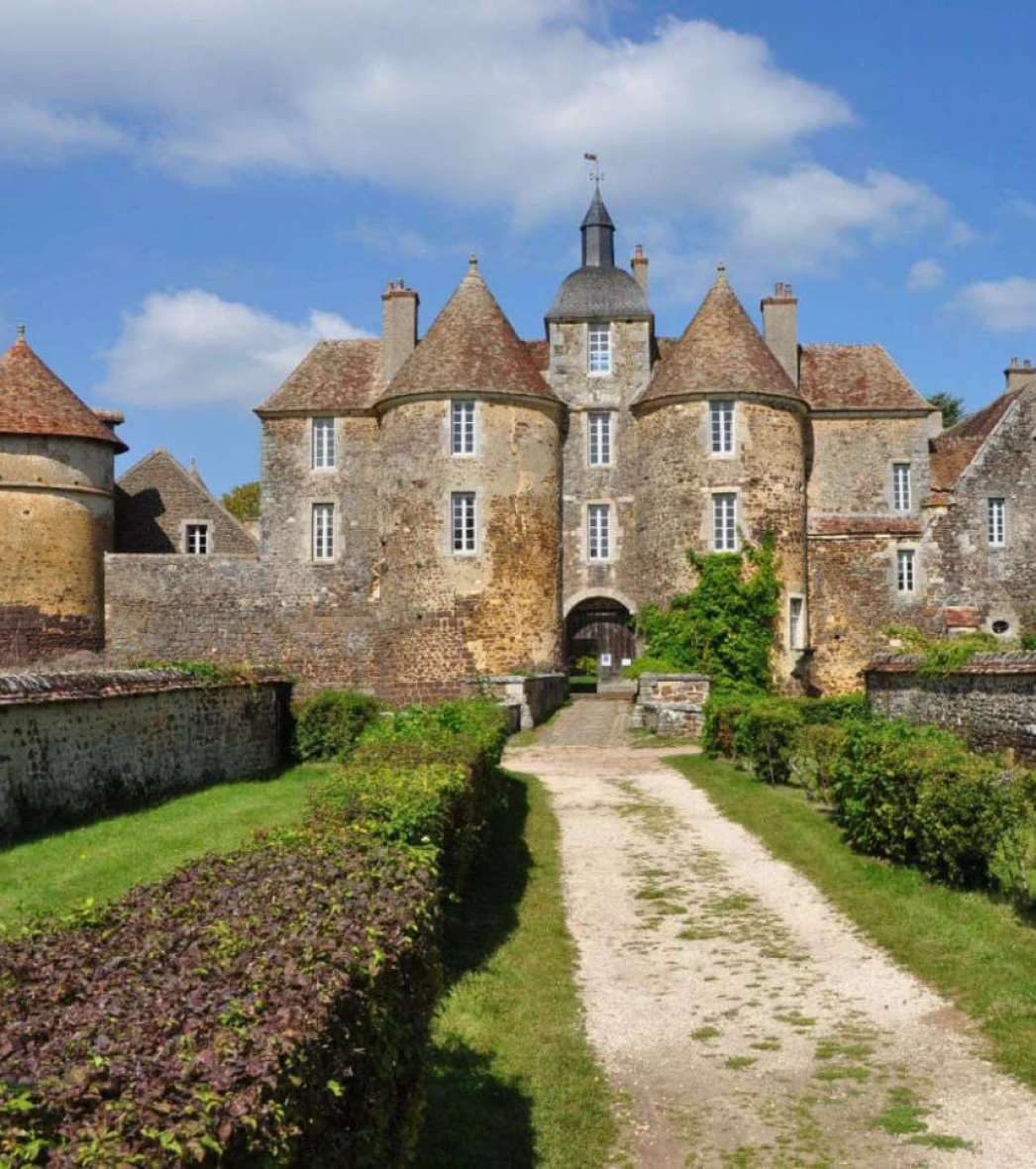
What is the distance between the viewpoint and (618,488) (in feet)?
110

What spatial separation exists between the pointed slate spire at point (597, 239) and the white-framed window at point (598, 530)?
7.64 metres

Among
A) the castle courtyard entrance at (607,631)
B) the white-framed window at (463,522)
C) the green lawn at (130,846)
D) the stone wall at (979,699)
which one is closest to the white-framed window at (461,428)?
the white-framed window at (463,522)

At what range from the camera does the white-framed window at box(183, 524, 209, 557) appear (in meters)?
38.2

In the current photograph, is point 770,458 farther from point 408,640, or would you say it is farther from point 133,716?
point 133,716

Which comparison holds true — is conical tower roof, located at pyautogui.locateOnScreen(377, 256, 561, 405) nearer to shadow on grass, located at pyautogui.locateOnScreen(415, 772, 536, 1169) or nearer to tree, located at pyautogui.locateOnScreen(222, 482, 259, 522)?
shadow on grass, located at pyautogui.locateOnScreen(415, 772, 536, 1169)

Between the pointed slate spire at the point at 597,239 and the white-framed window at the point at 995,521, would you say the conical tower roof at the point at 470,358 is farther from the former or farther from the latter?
the white-framed window at the point at 995,521

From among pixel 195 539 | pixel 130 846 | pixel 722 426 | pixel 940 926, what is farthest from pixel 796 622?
pixel 940 926

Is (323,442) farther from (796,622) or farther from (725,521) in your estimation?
(796,622)

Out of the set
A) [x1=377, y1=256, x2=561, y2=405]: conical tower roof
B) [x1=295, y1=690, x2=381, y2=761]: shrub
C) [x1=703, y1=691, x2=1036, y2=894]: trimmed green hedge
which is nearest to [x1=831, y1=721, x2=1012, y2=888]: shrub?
[x1=703, y1=691, x2=1036, y2=894]: trimmed green hedge

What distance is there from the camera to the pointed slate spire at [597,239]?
36375 millimetres

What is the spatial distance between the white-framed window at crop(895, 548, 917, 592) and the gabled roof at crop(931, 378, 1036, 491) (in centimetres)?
200

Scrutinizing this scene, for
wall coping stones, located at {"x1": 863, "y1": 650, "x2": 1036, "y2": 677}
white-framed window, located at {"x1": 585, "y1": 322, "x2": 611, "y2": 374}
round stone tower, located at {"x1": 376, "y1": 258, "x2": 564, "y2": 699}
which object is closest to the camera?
wall coping stones, located at {"x1": 863, "y1": 650, "x2": 1036, "y2": 677}

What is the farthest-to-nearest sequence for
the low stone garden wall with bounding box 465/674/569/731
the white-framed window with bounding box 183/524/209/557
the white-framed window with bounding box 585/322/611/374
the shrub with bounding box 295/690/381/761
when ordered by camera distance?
the white-framed window with bounding box 183/524/209/557
the white-framed window with bounding box 585/322/611/374
the low stone garden wall with bounding box 465/674/569/731
the shrub with bounding box 295/690/381/761

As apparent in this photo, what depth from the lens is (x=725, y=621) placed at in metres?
30.7
